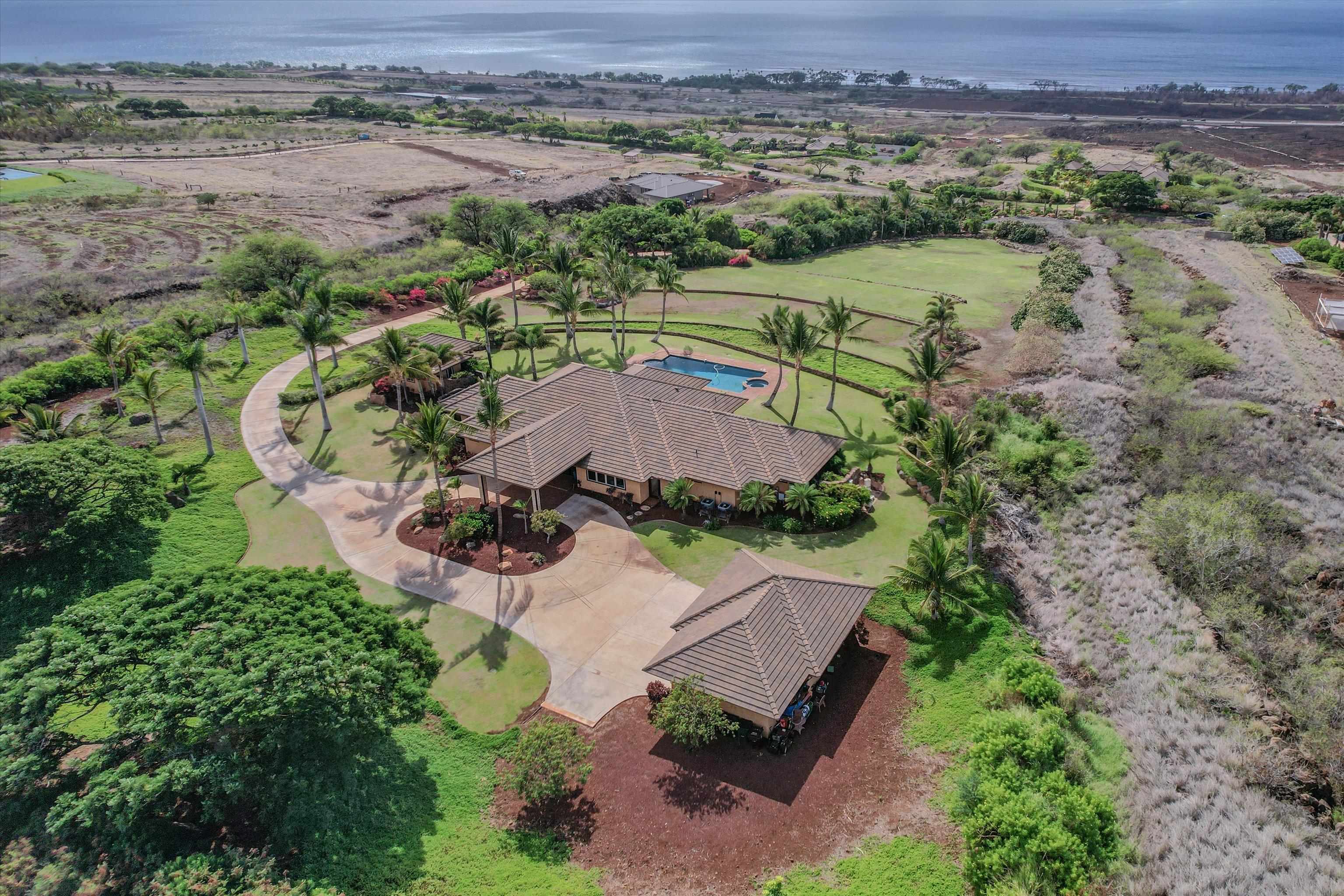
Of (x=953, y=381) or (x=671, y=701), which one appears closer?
(x=671, y=701)

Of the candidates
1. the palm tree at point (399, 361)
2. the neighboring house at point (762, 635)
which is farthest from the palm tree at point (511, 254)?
the neighboring house at point (762, 635)

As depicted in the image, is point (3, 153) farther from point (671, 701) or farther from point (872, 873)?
point (872, 873)

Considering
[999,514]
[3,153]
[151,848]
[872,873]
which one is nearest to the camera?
[151,848]

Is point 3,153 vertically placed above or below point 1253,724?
above

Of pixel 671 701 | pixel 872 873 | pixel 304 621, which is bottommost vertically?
pixel 872 873

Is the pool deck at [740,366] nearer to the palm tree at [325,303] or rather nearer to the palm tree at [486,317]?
the palm tree at [486,317]

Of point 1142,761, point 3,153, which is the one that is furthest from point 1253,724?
point 3,153
